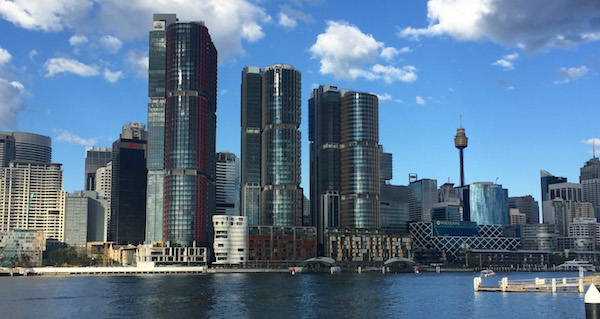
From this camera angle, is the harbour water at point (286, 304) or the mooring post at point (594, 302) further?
the harbour water at point (286, 304)

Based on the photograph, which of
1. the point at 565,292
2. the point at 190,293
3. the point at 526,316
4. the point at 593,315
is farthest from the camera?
the point at 190,293

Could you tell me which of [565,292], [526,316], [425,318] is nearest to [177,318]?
[425,318]

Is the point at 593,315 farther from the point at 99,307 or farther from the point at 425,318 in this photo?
the point at 99,307

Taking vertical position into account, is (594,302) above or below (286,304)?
above

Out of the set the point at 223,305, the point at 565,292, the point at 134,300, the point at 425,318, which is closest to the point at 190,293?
the point at 134,300

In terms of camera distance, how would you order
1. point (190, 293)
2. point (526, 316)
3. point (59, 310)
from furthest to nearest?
point (190, 293)
point (59, 310)
point (526, 316)

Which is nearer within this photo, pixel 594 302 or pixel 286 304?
pixel 594 302

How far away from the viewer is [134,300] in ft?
520

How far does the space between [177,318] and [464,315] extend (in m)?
50.9

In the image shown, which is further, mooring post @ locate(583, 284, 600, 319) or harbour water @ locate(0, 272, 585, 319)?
harbour water @ locate(0, 272, 585, 319)

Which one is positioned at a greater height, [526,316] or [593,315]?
[593,315]

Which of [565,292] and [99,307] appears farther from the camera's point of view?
[565,292]

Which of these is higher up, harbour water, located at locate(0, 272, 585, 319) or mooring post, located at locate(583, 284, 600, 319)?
mooring post, located at locate(583, 284, 600, 319)

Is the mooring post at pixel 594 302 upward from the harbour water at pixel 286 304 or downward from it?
upward
